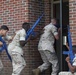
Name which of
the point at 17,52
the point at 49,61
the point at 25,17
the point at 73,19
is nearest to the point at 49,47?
the point at 49,61

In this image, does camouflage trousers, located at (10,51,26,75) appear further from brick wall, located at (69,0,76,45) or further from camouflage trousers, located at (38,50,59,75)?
brick wall, located at (69,0,76,45)

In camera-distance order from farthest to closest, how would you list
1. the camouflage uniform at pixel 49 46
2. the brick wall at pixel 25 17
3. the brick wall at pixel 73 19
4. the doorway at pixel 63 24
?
the brick wall at pixel 25 17
the doorway at pixel 63 24
the camouflage uniform at pixel 49 46
the brick wall at pixel 73 19

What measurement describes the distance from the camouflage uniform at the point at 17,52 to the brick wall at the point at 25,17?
0.91 metres

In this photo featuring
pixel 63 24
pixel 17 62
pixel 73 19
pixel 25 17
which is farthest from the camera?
pixel 25 17

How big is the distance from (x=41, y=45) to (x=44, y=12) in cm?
122

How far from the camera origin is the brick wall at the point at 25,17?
1060 centimetres

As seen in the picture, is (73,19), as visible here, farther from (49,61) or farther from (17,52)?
(17,52)

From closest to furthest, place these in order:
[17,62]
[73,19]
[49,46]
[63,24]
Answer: [73,19] → [17,62] → [49,46] → [63,24]

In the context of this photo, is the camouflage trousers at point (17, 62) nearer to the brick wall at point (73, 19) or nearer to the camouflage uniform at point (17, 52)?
the camouflage uniform at point (17, 52)

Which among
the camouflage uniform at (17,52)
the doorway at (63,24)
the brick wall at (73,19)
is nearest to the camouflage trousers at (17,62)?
the camouflage uniform at (17,52)

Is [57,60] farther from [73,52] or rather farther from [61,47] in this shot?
[73,52]

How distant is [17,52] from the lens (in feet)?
31.7

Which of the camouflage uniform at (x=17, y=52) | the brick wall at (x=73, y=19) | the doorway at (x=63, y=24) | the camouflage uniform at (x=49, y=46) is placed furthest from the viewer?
the doorway at (x=63, y=24)

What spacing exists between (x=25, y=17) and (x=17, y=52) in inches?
57.0
